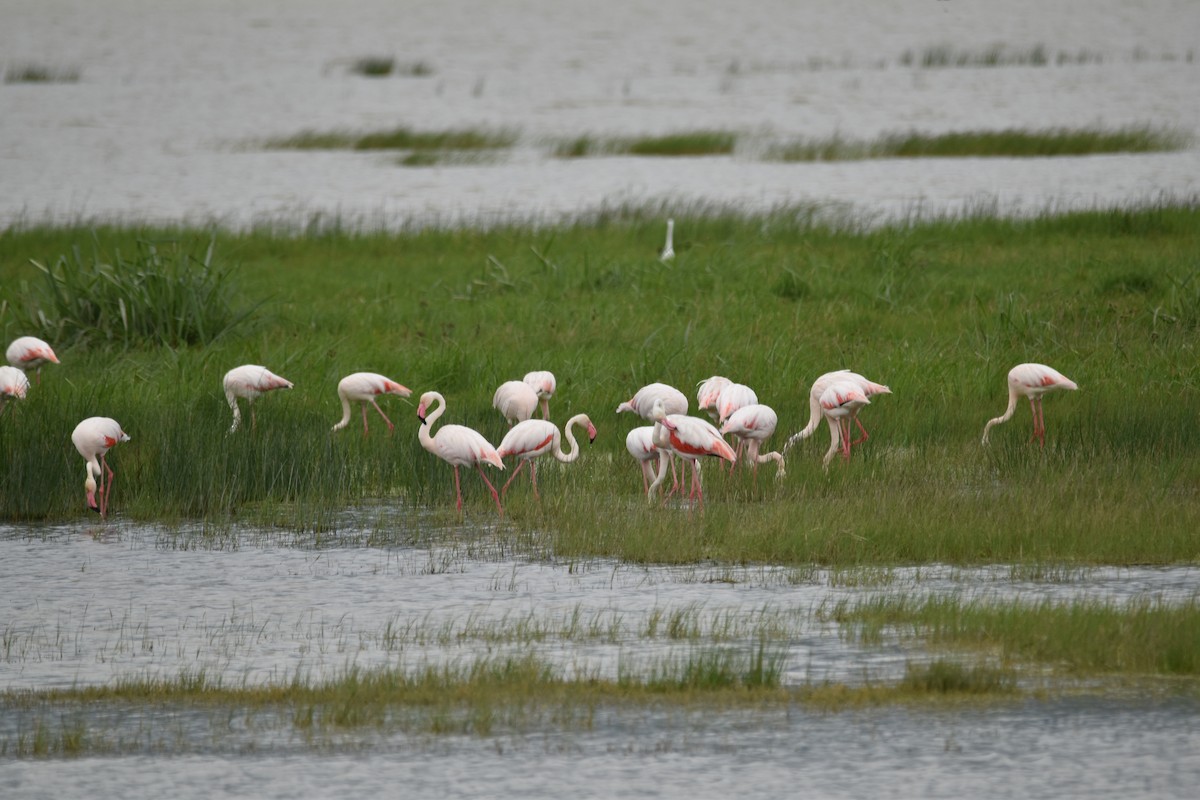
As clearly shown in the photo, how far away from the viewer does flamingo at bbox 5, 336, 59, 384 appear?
12.8 m

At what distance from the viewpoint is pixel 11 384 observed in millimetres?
11453

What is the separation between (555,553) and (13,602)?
278 centimetres

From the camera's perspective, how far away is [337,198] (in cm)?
2775

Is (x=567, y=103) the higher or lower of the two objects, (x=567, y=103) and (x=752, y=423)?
the higher

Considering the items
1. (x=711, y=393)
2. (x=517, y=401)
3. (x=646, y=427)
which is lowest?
(x=646, y=427)

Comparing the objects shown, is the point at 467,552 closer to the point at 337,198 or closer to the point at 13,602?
the point at 13,602

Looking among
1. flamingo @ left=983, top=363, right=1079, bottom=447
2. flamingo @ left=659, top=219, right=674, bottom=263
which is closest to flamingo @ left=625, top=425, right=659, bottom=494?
flamingo @ left=983, top=363, right=1079, bottom=447

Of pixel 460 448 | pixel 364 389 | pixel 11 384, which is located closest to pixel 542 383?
pixel 364 389

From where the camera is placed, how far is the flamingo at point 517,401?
11102mm

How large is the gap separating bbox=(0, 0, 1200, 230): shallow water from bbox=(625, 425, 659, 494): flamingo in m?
10.8

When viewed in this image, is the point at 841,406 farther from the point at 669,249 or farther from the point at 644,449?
the point at 669,249

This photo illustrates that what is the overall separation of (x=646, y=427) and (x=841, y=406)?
47.7 inches

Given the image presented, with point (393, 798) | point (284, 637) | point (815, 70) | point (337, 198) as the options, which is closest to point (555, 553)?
point (284, 637)

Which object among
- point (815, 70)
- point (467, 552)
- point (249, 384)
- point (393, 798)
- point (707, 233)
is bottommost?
point (393, 798)
